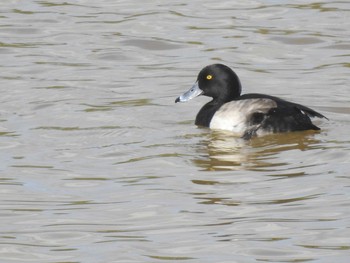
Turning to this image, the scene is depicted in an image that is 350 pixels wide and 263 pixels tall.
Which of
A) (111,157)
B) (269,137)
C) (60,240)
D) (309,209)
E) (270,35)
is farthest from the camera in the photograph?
(270,35)

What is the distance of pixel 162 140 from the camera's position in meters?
11.9

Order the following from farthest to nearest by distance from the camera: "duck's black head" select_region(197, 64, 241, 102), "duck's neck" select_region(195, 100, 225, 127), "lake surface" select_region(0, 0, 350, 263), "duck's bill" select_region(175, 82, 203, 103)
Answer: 1. "duck's bill" select_region(175, 82, 203, 103)
2. "duck's black head" select_region(197, 64, 241, 102)
3. "duck's neck" select_region(195, 100, 225, 127)
4. "lake surface" select_region(0, 0, 350, 263)

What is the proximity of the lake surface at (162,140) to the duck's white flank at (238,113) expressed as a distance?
165 mm

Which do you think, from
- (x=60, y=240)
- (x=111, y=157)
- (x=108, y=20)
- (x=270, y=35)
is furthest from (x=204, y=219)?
(x=108, y=20)

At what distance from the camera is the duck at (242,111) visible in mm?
12008

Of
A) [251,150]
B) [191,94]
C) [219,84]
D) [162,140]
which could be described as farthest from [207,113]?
[251,150]

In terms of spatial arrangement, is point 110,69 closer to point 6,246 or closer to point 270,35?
point 270,35

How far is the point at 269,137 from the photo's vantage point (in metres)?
12.0

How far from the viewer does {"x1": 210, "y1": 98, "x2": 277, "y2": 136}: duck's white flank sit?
39.8 ft

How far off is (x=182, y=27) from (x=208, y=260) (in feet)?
31.8

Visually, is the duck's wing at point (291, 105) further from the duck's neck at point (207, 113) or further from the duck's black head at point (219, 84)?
the duck's black head at point (219, 84)

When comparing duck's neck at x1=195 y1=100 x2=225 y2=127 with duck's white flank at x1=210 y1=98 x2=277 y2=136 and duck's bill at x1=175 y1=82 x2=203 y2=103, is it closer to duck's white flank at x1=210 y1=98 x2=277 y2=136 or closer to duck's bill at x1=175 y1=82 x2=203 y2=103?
duck's white flank at x1=210 y1=98 x2=277 y2=136

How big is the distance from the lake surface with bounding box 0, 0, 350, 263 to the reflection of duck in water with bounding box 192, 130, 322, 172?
1.0 inches

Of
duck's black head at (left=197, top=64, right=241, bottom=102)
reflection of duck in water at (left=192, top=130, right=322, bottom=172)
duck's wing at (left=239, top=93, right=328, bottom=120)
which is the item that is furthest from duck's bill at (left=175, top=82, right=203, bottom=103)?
duck's wing at (left=239, top=93, right=328, bottom=120)
